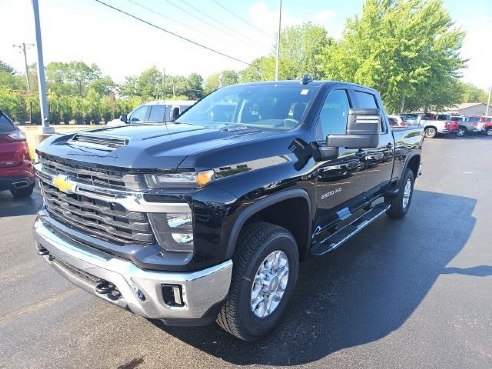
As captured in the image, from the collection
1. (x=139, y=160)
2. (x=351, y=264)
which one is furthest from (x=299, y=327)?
(x=139, y=160)

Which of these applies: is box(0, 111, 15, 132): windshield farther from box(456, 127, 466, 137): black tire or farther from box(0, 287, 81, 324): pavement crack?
box(456, 127, 466, 137): black tire

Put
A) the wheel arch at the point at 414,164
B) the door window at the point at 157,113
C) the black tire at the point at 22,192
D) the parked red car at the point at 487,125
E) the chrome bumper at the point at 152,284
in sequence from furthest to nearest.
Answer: the parked red car at the point at 487,125 < the door window at the point at 157,113 < the black tire at the point at 22,192 < the wheel arch at the point at 414,164 < the chrome bumper at the point at 152,284

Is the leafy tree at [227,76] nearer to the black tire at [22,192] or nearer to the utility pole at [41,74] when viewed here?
the utility pole at [41,74]

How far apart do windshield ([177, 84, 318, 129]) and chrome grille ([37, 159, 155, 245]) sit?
141 cm

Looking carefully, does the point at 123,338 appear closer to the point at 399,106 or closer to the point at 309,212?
the point at 309,212

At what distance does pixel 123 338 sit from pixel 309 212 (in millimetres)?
1728

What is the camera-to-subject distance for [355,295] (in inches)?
136

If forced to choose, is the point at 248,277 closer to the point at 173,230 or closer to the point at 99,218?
the point at 173,230

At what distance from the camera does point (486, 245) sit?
498 centimetres

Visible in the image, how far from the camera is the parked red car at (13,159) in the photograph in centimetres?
551

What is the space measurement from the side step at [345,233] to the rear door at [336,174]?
0.47 feet

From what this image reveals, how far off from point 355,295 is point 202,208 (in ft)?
6.72

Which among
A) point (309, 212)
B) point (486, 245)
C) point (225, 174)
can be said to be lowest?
point (486, 245)

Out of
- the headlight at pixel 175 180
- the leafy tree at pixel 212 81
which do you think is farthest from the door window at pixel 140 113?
the leafy tree at pixel 212 81
